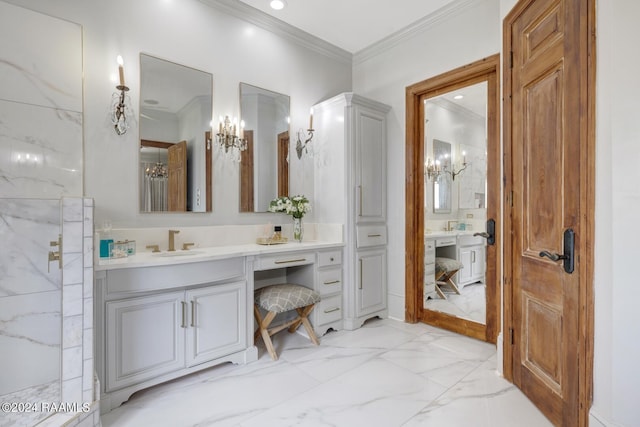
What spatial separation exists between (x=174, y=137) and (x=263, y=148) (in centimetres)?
80

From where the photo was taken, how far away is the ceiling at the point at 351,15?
2805mm

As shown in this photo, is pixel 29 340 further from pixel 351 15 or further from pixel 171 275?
pixel 351 15

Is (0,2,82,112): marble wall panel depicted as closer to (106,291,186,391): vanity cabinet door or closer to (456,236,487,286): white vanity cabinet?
(106,291,186,391): vanity cabinet door

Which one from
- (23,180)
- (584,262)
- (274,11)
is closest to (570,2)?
(584,262)

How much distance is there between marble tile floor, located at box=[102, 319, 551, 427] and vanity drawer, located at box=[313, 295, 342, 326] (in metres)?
0.28

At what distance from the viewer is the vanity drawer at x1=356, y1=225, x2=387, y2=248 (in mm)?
3088

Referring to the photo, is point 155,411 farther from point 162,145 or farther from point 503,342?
point 503,342

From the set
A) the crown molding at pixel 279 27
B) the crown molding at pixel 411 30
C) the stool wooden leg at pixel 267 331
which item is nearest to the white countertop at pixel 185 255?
the stool wooden leg at pixel 267 331

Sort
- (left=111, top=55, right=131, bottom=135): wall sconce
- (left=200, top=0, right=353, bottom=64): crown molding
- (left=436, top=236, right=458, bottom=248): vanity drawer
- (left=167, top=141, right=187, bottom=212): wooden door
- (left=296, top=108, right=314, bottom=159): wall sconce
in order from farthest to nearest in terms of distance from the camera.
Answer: (left=296, top=108, right=314, bottom=159): wall sconce → (left=436, top=236, right=458, bottom=248): vanity drawer → (left=200, top=0, right=353, bottom=64): crown molding → (left=167, top=141, right=187, bottom=212): wooden door → (left=111, top=55, right=131, bottom=135): wall sconce

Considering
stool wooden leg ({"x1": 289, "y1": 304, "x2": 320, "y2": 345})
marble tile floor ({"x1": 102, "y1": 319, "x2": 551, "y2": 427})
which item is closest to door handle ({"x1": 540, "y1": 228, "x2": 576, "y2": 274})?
marble tile floor ({"x1": 102, "y1": 319, "x2": 551, "y2": 427})

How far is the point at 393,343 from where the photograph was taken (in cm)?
272

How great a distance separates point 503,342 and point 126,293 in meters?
2.46

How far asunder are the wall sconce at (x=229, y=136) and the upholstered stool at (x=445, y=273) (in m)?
2.22

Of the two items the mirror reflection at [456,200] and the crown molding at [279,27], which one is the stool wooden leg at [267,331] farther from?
the crown molding at [279,27]
